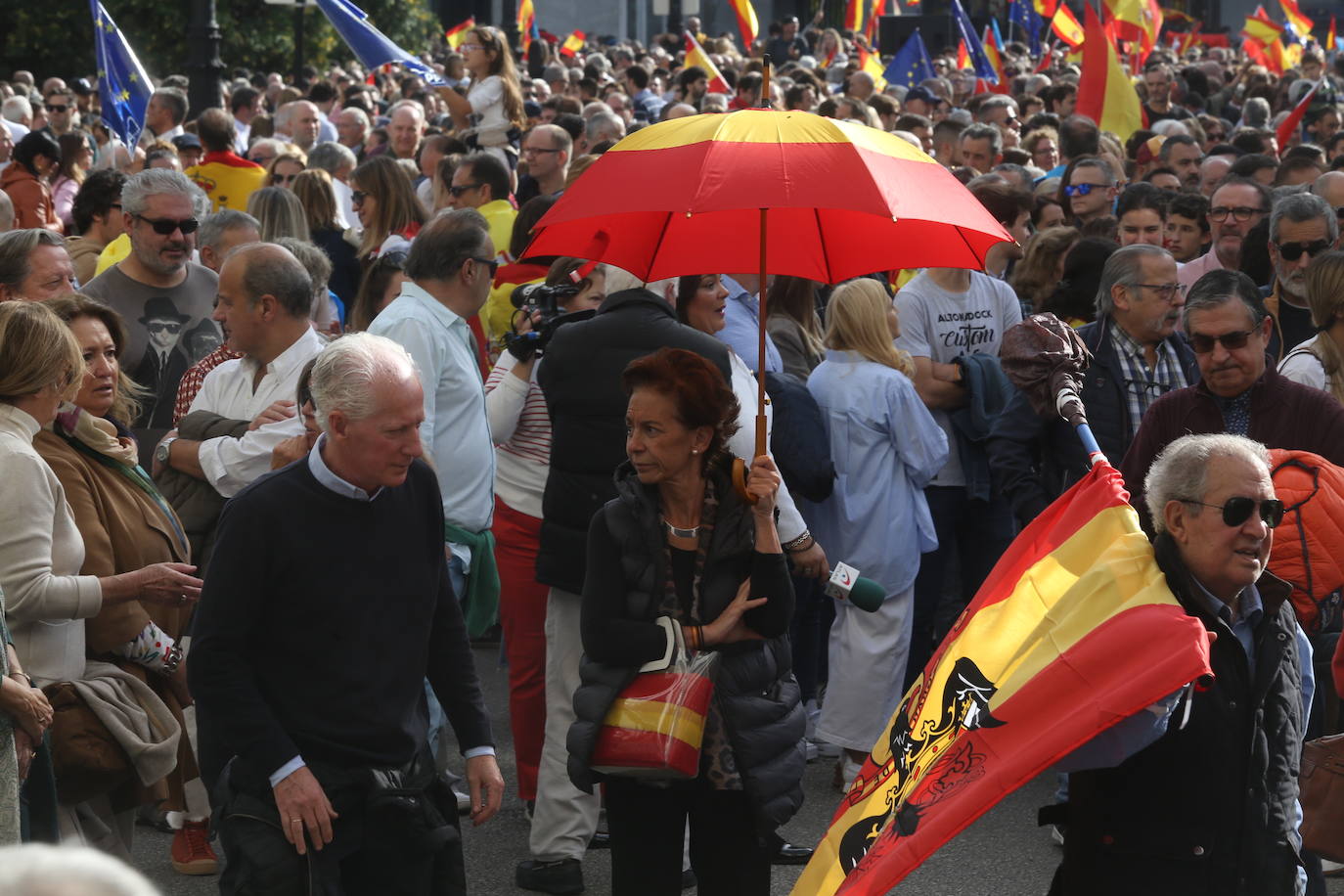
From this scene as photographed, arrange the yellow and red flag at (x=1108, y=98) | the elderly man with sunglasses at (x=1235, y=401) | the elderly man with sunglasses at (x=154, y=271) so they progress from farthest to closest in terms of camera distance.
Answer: the yellow and red flag at (x=1108, y=98) → the elderly man with sunglasses at (x=154, y=271) → the elderly man with sunglasses at (x=1235, y=401)

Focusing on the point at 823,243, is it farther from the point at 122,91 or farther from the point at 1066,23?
the point at 1066,23

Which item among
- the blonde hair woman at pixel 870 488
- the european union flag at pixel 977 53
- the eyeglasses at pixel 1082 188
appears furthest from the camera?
the european union flag at pixel 977 53

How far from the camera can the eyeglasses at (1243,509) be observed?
3.60 meters

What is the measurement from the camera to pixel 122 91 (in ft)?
39.8

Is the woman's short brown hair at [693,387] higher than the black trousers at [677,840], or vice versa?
the woman's short brown hair at [693,387]

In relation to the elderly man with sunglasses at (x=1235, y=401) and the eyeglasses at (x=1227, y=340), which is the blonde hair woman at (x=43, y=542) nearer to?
the elderly man with sunglasses at (x=1235, y=401)

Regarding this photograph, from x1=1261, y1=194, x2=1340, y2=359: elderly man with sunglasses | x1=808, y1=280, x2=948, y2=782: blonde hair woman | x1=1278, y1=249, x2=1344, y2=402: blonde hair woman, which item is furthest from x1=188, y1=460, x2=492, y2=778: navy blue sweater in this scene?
x1=1261, y1=194, x2=1340, y2=359: elderly man with sunglasses

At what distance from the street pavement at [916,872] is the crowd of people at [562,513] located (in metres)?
0.14

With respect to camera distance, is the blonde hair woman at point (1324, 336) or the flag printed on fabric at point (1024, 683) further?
the blonde hair woman at point (1324, 336)

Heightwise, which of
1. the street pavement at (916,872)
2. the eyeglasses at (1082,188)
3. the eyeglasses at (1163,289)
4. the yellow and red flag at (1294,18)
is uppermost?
the eyeglasses at (1163,289)

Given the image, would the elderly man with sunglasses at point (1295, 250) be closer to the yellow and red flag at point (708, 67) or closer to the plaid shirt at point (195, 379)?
the plaid shirt at point (195, 379)

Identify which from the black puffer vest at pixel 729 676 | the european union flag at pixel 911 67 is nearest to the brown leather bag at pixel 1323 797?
the black puffer vest at pixel 729 676

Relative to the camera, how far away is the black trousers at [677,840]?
167 inches

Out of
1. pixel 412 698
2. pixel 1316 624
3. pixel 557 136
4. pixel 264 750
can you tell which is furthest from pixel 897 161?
pixel 557 136
